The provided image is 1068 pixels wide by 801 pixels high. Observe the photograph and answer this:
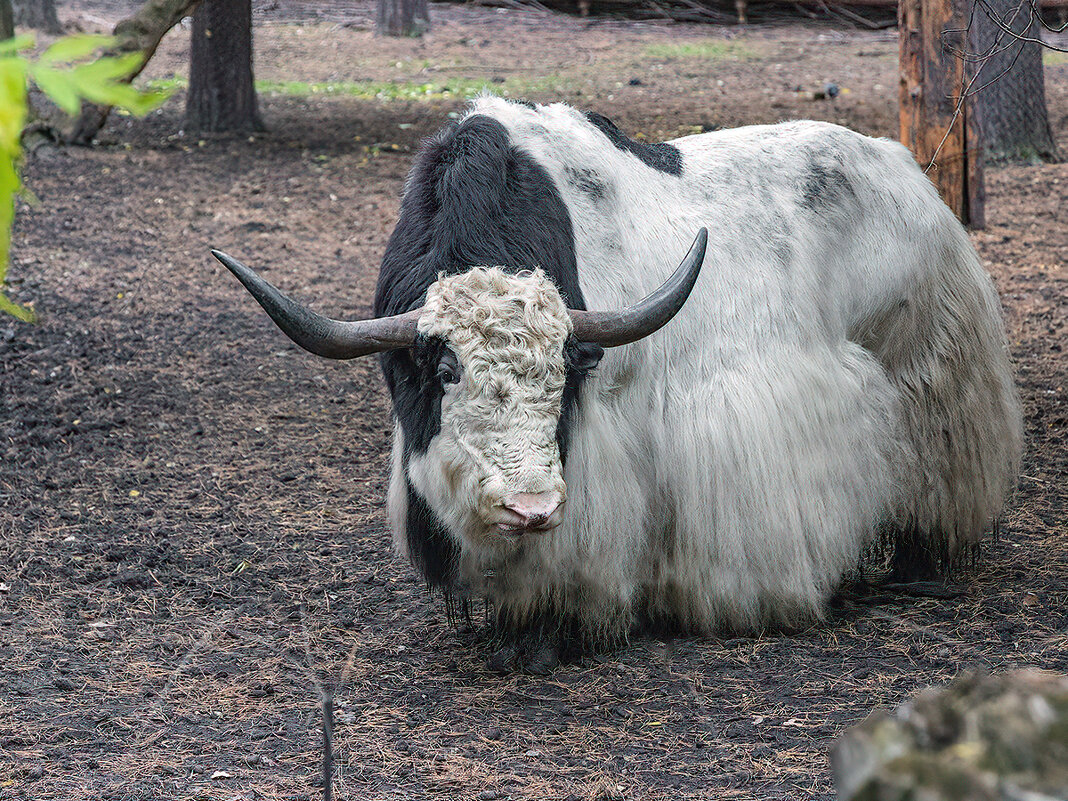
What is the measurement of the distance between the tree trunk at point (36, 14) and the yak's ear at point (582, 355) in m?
20.9

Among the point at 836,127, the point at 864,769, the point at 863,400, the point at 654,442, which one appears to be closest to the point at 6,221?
the point at 864,769

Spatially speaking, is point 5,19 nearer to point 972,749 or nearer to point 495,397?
point 495,397

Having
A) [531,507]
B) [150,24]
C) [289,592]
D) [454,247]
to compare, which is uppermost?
[150,24]

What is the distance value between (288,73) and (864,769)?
60.9 feet

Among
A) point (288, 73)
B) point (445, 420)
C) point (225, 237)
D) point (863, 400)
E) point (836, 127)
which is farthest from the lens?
point (288, 73)

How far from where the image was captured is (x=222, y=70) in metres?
12.7

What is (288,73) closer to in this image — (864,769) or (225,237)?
(225,237)

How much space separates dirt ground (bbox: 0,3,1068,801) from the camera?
353 centimetres

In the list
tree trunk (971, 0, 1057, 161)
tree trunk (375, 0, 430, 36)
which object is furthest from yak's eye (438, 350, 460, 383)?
tree trunk (375, 0, 430, 36)

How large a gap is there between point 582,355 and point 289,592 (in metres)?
1.81

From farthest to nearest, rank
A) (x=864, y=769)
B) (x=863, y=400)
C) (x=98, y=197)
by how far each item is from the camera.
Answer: (x=98, y=197) → (x=863, y=400) → (x=864, y=769)

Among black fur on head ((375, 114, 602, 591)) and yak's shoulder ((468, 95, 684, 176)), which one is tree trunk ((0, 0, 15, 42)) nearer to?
yak's shoulder ((468, 95, 684, 176))

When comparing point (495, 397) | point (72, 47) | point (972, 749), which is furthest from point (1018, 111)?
point (72, 47)

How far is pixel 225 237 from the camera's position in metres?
9.59
